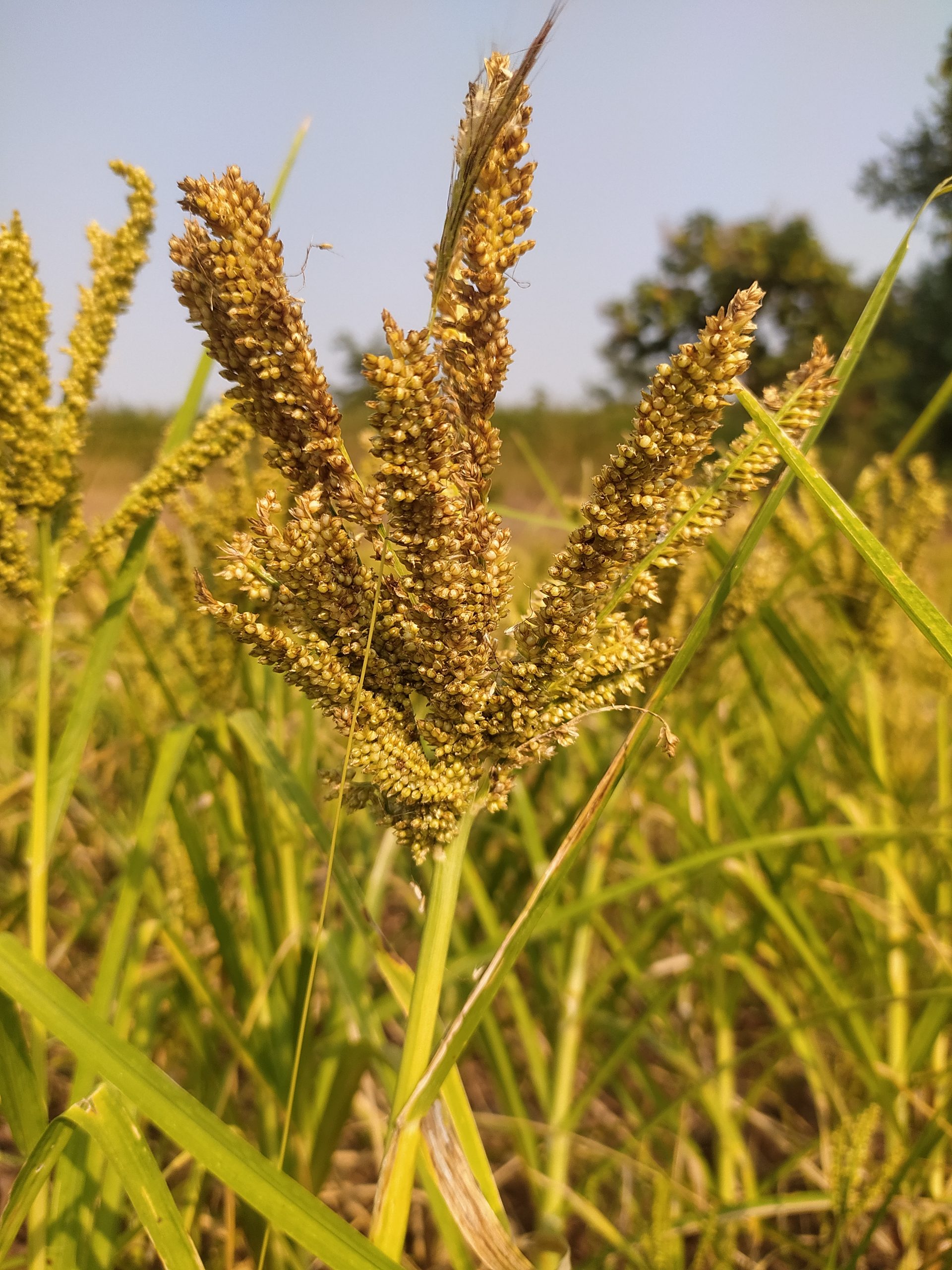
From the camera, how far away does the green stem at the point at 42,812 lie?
1.88 feet

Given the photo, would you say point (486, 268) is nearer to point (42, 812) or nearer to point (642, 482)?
point (642, 482)

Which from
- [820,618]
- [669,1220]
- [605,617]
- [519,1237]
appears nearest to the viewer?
[605,617]

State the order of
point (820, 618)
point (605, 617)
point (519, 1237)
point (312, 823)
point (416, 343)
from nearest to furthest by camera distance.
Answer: point (416, 343), point (605, 617), point (312, 823), point (519, 1237), point (820, 618)

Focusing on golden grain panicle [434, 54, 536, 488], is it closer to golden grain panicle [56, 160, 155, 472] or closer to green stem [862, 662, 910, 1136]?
golden grain panicle [56, 160, 155, 472]

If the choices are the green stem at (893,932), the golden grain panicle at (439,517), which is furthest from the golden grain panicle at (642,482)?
the green stem at (893,932)

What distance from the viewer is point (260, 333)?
36 centimetres

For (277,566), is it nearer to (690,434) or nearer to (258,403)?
(258,403)

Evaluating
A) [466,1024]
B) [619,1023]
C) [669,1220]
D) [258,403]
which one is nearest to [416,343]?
[258,403]

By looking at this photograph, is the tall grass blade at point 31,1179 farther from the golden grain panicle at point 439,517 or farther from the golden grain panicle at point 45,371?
the golden grain panicle at point 45,371

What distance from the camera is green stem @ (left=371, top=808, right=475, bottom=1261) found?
437 mm

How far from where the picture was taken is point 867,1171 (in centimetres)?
107

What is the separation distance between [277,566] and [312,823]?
13.1 inches

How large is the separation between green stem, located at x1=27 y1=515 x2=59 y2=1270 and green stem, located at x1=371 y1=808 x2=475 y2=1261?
0.26 m

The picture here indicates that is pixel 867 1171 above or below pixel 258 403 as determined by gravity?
below
